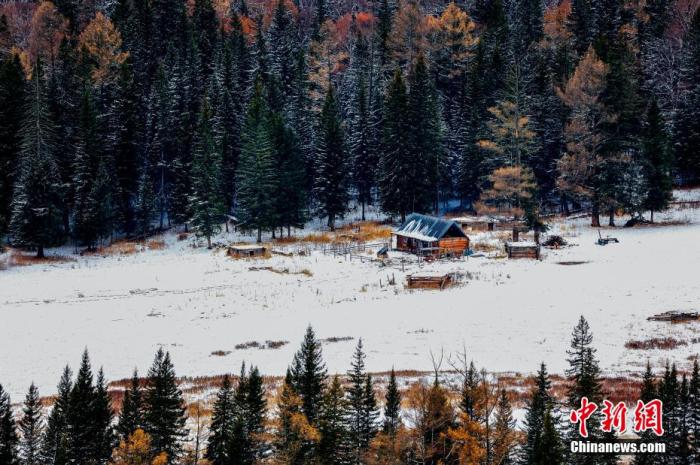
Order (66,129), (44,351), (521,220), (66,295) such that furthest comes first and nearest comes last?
1. (66,129)
2. (521,220)
3. (66,295)
4. (44,351)

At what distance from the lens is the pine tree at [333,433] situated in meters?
14.5

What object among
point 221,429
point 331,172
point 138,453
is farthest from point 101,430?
point 331,172

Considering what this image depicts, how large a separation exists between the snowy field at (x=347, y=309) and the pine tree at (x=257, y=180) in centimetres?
1165

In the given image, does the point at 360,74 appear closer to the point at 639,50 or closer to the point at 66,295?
the point at 639,50

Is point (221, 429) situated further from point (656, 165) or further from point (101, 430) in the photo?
point (656, 165)

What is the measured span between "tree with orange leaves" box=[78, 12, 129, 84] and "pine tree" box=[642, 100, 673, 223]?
60.1m

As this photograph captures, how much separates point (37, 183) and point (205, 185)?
50.3 ft

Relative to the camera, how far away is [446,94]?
83688 millimetres

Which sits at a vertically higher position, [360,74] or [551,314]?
[360,74]

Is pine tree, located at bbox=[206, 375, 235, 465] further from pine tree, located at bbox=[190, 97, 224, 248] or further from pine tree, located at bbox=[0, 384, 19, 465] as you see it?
pine tree, located at bbox=[190, 97, 224, 248]

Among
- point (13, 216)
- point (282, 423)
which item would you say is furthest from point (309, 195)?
point (282, 423)

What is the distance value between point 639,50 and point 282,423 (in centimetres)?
8059

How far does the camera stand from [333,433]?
579 inches

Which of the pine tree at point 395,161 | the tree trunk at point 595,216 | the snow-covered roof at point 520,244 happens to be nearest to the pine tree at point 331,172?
the pine tree at point 395,161
